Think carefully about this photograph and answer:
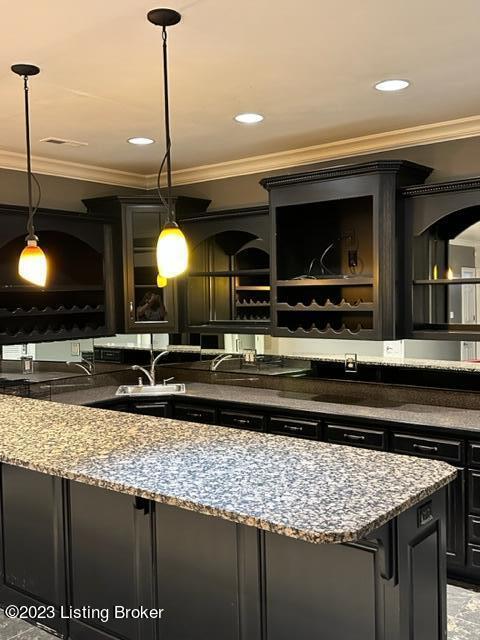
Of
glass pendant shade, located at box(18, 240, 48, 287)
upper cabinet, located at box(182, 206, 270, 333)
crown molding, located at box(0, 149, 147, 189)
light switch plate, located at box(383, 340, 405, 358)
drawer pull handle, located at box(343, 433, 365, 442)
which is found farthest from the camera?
upper cabinet, located at box(182, 206, 270, 333)

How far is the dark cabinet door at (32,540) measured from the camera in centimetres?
272

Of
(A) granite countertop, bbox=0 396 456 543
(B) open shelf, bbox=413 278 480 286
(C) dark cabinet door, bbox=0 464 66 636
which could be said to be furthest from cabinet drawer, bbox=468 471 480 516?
(C) dark cabinet door, bbox=0 464 66 636

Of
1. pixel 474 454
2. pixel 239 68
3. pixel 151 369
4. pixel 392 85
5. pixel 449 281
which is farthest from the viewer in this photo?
pixel 151 369

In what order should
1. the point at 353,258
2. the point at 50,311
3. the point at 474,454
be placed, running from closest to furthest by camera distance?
the point at 474,454, the point at 353,258, the point at 50,311

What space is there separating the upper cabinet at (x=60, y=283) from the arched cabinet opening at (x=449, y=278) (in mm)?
2360

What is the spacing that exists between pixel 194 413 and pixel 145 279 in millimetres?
1158

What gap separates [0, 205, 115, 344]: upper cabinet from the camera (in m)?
4.59

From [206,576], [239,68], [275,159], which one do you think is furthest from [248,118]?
[206,576]

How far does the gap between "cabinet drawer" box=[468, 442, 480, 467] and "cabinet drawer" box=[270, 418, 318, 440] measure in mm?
947

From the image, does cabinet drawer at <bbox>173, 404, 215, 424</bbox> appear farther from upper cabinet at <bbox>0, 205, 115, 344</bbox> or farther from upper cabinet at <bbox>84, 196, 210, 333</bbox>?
upper cabinet at <bbox>0, 205, 115, 344</bbox>

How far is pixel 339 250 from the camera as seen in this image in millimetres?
4586

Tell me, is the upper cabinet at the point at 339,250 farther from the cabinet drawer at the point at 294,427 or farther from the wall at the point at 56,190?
the wall at the point at 56,190

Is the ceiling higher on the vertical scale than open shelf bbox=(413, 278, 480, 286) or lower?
higher

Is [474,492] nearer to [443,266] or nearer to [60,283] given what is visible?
[443,266]
